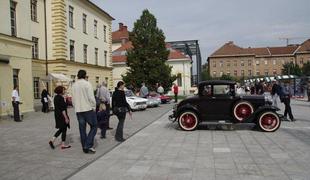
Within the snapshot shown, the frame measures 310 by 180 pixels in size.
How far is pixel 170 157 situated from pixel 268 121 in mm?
5185

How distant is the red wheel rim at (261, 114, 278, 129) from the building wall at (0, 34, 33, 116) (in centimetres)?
1361

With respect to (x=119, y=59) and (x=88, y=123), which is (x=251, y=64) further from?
(x=88, y=123)

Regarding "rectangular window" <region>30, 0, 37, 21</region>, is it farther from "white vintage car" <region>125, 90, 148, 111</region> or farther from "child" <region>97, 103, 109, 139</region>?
"child" <region>97, 103, 109, 139</region>

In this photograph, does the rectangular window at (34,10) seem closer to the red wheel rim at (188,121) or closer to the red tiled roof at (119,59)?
the red wheel rim at (188,121)

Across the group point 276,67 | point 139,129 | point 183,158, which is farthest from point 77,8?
point 276,67

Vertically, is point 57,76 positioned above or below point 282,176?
above

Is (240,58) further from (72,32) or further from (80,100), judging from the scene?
(80,100)

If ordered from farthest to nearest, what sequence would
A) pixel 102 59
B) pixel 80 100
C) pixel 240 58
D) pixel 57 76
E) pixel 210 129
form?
1. pixel 240 58
2. pixel 102 59
3. pixel 57 76
4. pixel 210 129
5. pixel 80 100

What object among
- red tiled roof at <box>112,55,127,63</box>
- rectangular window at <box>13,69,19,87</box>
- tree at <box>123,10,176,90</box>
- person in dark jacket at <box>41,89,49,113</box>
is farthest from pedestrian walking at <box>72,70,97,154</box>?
red tiled roof at <box>112,55,127,63</box>

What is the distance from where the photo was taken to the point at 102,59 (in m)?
43.6

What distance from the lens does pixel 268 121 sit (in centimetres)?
1238

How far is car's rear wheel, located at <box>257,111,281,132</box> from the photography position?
12312 mm

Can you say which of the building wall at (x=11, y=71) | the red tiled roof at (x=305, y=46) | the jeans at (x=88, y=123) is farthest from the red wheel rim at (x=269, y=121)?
the red tiled roof at (x=305, y=46)

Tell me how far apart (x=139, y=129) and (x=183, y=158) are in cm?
558
